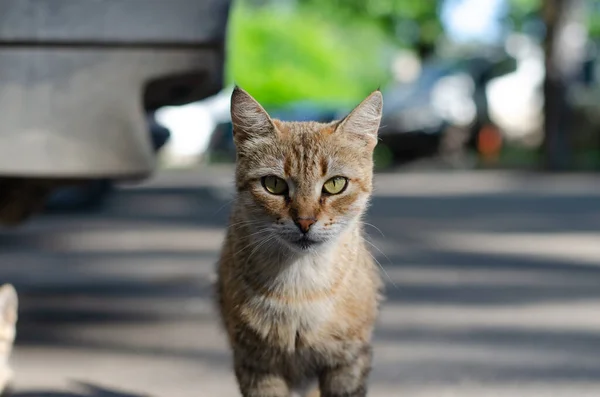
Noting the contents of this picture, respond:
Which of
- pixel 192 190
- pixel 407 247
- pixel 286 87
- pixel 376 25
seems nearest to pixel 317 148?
pixel 407 247

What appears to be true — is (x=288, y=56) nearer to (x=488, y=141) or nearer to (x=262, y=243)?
(x=488, y=141)

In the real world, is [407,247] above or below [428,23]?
below

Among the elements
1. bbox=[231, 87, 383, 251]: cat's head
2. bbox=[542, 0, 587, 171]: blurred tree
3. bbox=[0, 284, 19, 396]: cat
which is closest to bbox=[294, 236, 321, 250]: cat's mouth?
bbox=[231, 87, 383, 251]: cat's head

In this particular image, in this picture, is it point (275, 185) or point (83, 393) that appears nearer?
point (275, 185)

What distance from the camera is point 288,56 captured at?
3678cm

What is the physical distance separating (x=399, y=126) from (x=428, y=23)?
11.6 metres

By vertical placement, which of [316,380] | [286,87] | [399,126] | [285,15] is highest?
[285,15]

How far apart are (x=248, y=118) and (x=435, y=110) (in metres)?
17.3

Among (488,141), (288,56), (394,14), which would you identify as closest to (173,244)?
(488,141)

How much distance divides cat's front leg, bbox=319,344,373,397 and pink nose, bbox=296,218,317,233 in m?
0.56

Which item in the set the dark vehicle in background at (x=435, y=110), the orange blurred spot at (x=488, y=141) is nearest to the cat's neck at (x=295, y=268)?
the dark vehicle in background at (x=435, y=110)

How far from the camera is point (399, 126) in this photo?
20.0 metres

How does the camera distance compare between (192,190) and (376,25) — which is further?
(376,25)

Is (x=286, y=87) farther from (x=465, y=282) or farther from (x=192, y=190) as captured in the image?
(x=465, y=282)
